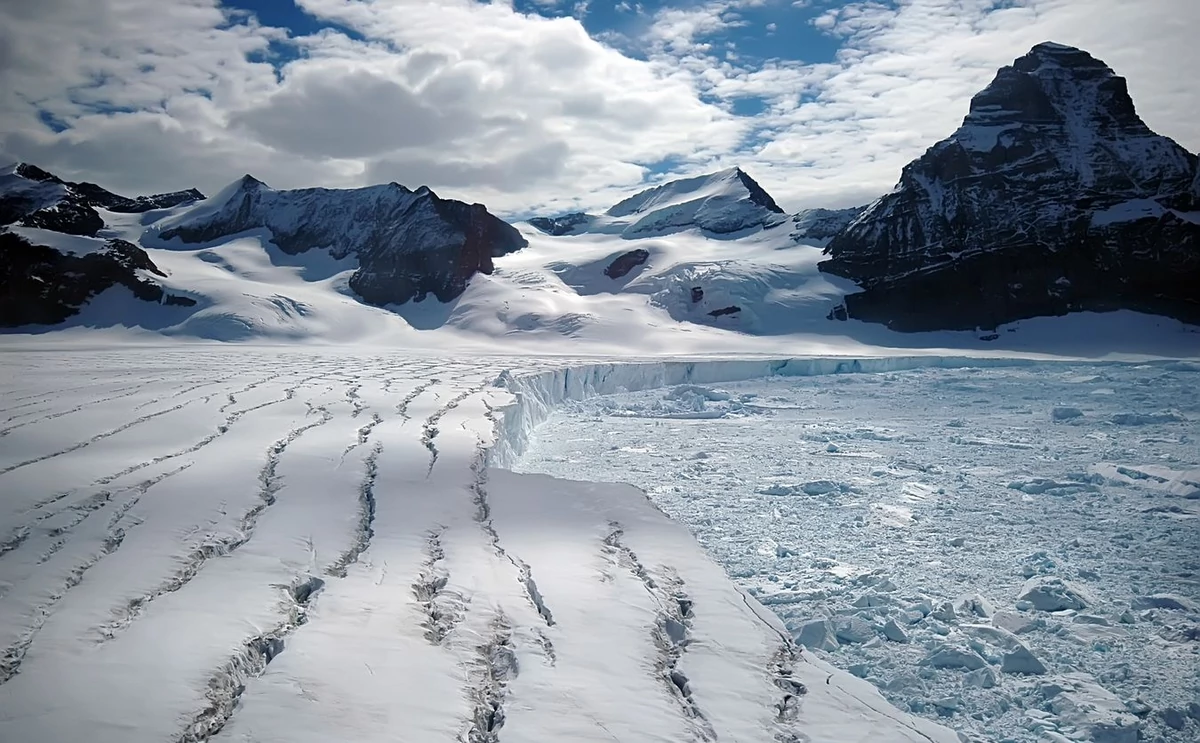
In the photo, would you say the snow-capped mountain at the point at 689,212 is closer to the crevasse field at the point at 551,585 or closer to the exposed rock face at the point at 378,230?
the exposed rock face at the point at 378,230

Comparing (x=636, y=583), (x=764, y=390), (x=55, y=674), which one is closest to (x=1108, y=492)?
(x=636, y=583)

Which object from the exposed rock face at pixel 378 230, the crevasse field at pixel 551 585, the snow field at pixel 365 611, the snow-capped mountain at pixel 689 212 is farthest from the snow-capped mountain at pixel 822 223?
the snow field at pixel 365 611

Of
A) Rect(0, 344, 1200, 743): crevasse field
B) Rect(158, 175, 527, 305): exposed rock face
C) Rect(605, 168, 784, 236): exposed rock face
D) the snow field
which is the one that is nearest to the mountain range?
Rect(158, 175, 527, 305): exposed rock face

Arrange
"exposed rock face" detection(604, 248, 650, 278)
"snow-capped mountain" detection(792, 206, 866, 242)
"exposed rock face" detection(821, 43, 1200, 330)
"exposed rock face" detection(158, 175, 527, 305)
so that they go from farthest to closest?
"snow-capped mountain" detection(792, 206, 866, 242) < "exposed rock face" detection(604, 248, 650, 278) < "exposed rock face" detection(158, 175, 527, 305) < "exposed rock face" detection(821, 43, 1200, 330)

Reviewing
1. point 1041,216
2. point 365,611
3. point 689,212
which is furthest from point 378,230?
point 365,611

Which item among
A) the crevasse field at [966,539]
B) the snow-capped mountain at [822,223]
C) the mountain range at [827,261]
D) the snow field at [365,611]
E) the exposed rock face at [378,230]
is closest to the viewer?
the snow field at [365,611]

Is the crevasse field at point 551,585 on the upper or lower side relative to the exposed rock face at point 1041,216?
lower

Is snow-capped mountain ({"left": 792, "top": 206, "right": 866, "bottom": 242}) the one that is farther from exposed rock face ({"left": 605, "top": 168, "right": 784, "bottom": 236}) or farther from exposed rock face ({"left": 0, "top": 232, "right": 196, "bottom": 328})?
exposed rock face ({"left": 0, "top": 232, "right": 196, "bottom": 328})
